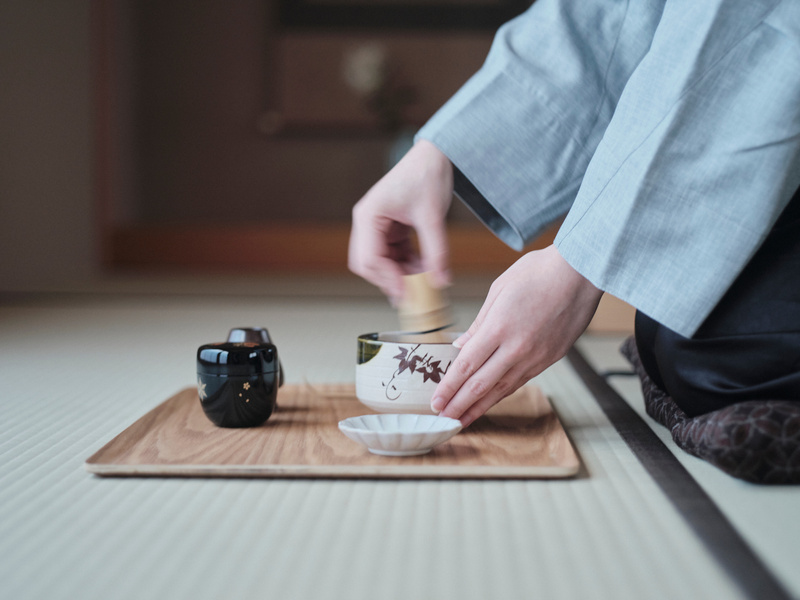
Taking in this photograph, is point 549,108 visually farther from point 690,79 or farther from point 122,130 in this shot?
point 122,130

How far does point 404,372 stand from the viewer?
0.89 metres

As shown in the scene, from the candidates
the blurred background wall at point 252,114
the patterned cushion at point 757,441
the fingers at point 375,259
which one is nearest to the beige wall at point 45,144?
the blurred background wall at point 252,114

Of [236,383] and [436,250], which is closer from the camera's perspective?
[236,383]

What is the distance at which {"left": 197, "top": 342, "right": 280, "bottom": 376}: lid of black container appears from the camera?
0.89 m

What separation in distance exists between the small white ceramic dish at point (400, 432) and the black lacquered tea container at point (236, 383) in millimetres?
150

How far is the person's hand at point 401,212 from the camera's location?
1052 mm

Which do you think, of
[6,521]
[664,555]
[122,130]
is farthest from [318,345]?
[122,130]

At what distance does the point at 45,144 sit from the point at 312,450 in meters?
3.52

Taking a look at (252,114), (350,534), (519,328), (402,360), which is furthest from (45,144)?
(350,534)

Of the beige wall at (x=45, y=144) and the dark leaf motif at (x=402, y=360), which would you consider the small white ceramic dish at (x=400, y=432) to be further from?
the beige wall at (x=45, y=144)

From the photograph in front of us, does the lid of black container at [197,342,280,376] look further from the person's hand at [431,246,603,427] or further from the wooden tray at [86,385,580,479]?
the person's hand at [431,246,603,427]

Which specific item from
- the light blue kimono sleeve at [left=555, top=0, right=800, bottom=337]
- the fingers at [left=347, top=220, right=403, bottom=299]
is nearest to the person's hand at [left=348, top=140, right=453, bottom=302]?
the fingers at [left=347, top=220, right=403, bottom=299]

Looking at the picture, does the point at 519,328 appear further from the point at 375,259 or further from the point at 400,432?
the point at 375,259

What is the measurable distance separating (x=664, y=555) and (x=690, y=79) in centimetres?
48
